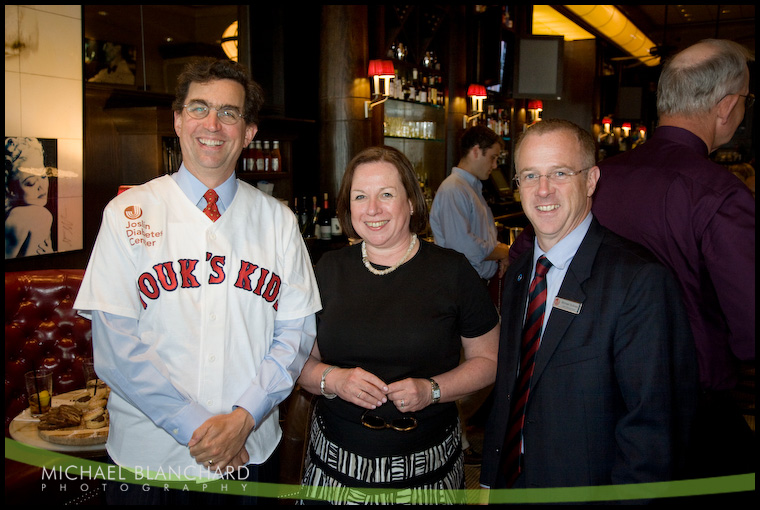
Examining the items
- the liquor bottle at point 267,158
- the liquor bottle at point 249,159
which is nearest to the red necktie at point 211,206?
the liquor bottle at point 249,159

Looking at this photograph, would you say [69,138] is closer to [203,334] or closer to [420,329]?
[203,334]

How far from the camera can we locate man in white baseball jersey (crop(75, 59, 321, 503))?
5.06ft

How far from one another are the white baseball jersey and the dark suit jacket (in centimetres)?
76

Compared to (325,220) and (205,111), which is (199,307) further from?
(325,220)

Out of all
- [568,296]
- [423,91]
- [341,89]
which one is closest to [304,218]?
[341,89]

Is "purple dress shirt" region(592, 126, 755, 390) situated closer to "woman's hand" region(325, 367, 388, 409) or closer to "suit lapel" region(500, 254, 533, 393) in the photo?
"suit lapel" region(500, 254, 533, 393)

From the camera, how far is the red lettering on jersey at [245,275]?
1655 millimetres

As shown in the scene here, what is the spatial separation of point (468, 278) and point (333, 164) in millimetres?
3538

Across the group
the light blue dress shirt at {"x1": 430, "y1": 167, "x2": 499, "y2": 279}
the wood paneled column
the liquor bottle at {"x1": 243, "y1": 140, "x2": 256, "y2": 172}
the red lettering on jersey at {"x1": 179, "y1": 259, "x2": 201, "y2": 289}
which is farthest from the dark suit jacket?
the wood paneled column

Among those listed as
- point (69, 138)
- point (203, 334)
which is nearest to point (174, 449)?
point (203, 334)

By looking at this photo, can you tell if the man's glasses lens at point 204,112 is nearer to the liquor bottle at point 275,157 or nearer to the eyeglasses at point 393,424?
the eyeglasses at point 393,424

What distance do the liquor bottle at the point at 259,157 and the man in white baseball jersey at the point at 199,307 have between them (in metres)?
2.72

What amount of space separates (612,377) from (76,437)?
1775 mm

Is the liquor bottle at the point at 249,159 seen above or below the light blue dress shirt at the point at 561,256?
above
